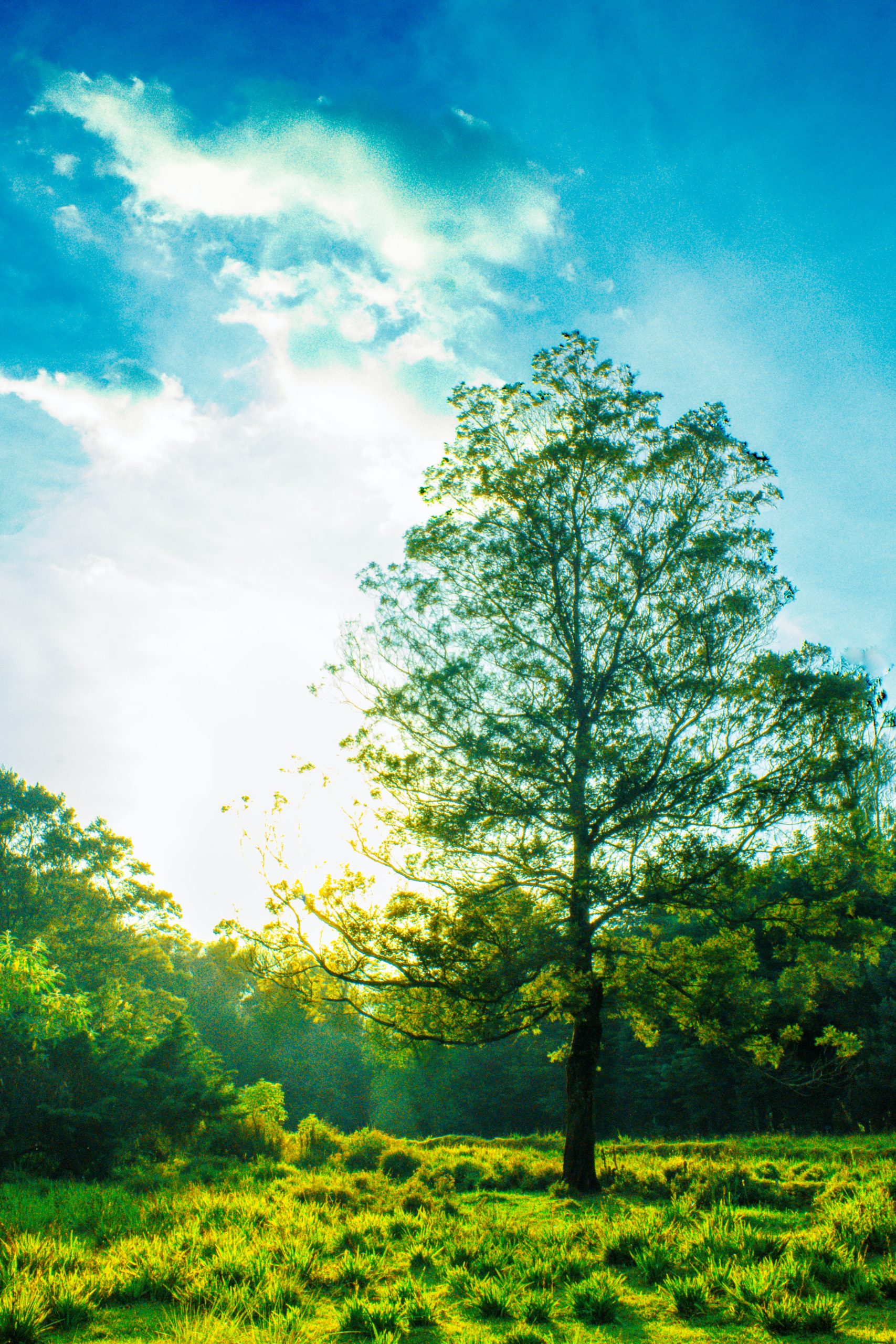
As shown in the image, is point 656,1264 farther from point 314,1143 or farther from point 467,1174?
point 314,1143

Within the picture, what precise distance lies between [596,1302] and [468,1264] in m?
1.70

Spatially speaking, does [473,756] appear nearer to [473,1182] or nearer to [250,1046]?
[473,1182]

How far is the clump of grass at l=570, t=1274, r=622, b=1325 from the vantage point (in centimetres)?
444

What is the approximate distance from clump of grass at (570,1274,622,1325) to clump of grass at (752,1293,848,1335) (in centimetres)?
88

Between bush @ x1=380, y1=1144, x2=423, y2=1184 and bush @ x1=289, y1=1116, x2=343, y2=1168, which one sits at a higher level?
bush @ x1=380, y1=1144, x2=423, y2=1184

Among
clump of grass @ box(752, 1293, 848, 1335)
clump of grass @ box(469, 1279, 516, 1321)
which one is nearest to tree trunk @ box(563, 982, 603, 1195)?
clump of grass @ box(469, 1279, 516, 1321)

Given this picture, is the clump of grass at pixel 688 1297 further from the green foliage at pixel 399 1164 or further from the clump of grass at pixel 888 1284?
the green foliage at pixel 399 1164

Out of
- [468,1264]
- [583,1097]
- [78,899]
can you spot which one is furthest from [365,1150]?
[78,899]

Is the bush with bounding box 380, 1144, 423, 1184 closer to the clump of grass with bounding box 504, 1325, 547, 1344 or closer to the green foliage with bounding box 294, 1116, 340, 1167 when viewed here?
the green foliage with bounding box 294, 1116, 340, 1167

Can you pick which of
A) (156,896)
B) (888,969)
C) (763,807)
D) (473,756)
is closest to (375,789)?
(473,756)

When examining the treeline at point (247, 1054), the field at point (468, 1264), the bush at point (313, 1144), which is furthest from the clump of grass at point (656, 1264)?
the bush at point (313, 1144)

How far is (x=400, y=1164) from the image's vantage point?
515 inches

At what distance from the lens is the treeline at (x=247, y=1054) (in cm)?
1348

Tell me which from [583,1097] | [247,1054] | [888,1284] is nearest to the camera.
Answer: [888,1284]
